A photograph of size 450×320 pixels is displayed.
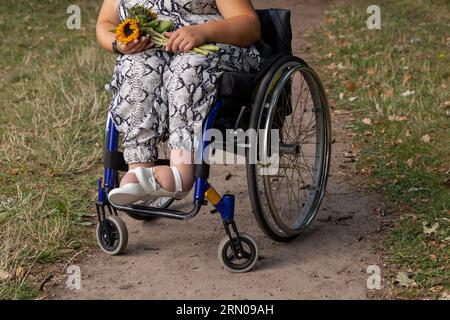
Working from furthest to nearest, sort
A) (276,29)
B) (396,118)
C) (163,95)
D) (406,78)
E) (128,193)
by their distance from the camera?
(406,78)
(396,118)
(276,29)
(163,95)
(128,193)

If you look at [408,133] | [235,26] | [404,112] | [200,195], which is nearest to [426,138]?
[408,133]

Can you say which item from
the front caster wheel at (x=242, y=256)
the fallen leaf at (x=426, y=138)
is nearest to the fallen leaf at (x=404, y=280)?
the front caster wheel at (x=242, y=256)

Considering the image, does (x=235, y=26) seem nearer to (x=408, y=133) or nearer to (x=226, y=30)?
(x=226, y=30)

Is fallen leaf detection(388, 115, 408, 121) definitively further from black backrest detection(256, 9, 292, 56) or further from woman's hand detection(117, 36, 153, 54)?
woman's hand detection(117, 36, 153, 54)

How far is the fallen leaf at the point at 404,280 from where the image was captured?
3.31 m

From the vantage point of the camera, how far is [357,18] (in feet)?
29.3

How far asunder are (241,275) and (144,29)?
1056 millimetres

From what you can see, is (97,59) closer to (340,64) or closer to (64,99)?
(64,99)

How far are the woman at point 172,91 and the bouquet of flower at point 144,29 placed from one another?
0.03 meters

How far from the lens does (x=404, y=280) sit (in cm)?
333

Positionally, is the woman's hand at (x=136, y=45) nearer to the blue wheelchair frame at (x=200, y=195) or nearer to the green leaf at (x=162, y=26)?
the green leaf at (x=162, y=26)

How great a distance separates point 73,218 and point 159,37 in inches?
42.4

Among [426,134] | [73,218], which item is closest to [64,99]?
[73,218]

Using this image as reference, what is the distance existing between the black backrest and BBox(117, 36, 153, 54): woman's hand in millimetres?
591
